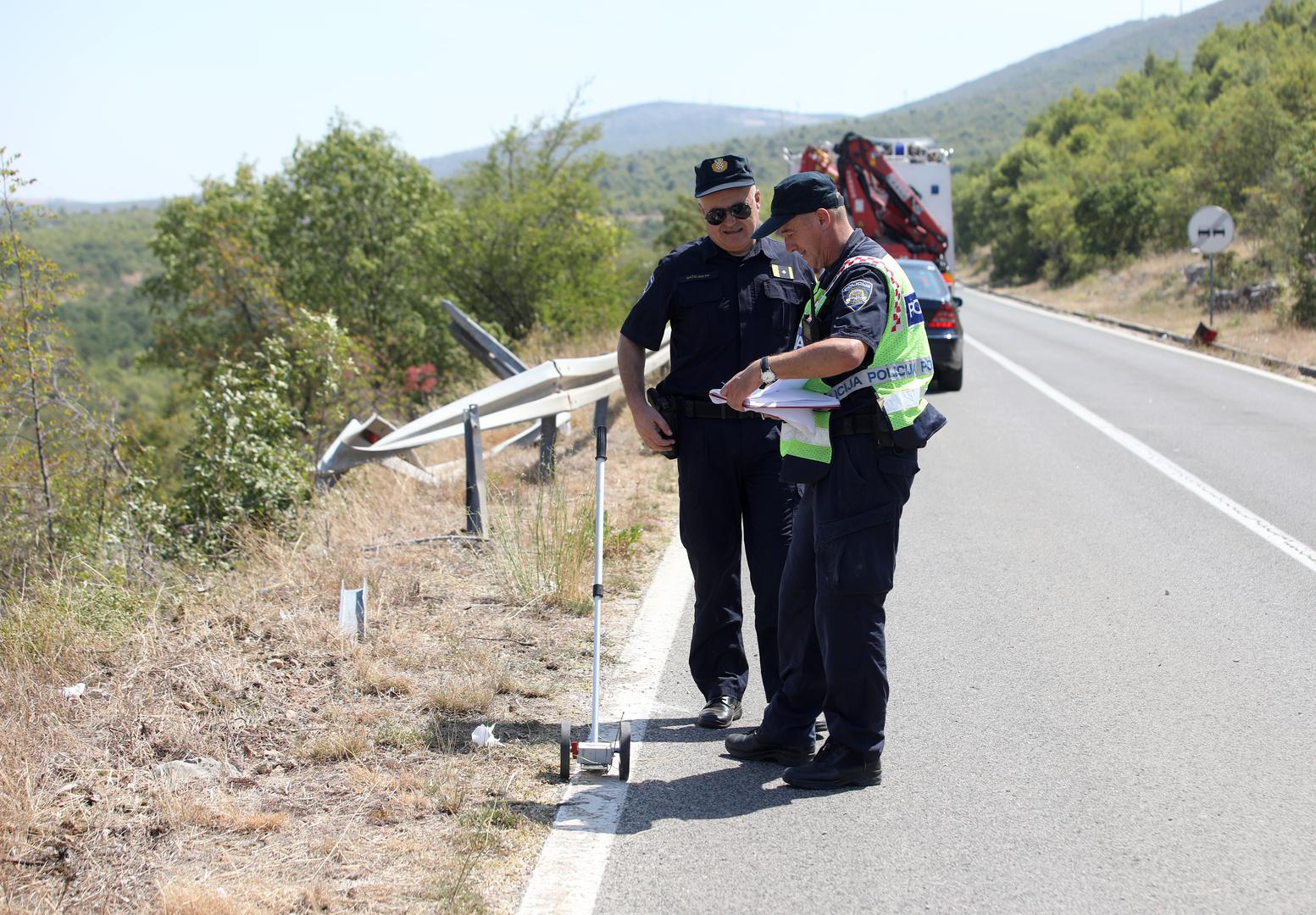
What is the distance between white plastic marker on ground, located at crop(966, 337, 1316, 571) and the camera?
7430mm

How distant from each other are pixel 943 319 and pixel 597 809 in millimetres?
12542

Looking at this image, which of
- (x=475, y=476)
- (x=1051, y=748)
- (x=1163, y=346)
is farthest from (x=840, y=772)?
(x=1163, y=346)

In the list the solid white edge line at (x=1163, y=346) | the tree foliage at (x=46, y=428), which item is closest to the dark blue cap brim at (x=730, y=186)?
the tree foliage at (x=46, y=428)

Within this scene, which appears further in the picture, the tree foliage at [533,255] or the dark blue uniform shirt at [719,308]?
the tree foliage at [533,255]

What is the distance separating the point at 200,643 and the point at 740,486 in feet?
7.95

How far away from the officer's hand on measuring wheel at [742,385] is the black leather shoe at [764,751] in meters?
1.23

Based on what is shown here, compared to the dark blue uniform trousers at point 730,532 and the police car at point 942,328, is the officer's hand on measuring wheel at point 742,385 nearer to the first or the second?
the dark blue uniform trousers at point 730,532

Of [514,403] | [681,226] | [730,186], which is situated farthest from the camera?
[681,226]

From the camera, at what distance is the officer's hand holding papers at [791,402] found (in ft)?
13.4

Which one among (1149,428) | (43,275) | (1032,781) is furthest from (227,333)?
(1032,781)

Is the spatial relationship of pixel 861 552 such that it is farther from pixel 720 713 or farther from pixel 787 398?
pixel 720 713

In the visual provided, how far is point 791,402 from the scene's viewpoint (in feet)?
13.4

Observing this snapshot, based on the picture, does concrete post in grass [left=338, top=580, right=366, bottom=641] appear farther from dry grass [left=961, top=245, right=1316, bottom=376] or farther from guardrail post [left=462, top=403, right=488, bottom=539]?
dry grass [left=961, top=245, right=1316, bottom=376]

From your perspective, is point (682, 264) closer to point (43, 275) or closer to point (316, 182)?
point (43, 275)
